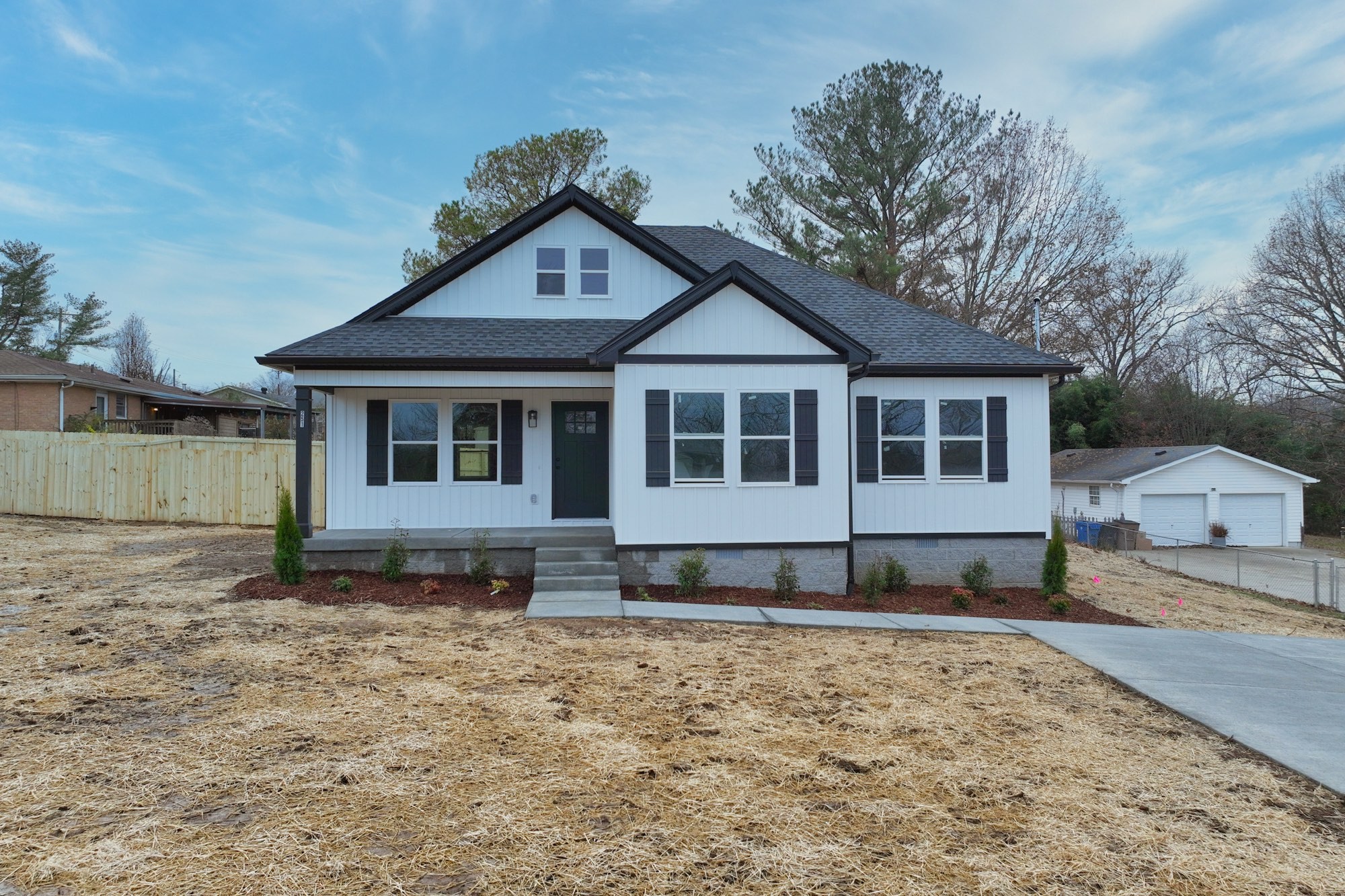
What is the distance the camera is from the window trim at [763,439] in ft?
31.1

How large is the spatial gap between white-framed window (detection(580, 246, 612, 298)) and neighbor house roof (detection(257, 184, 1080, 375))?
459mm

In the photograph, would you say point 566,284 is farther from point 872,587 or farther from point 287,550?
point 872,587

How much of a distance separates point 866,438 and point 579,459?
458 cm

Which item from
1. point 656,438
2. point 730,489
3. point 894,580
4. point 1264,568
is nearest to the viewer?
point 656,438

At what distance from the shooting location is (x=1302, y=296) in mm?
26344

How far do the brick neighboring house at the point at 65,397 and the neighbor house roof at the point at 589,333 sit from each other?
17210 millimetres

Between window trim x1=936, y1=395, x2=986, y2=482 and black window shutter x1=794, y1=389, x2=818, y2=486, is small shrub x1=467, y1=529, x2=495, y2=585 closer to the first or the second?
black window shutter x1=794, y1=389, x2=818, y2=486

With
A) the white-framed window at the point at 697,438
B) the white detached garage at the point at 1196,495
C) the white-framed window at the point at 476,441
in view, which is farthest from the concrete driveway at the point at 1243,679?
the white detached garage at the point at 1196,495

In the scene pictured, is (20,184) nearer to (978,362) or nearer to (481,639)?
(481,639)

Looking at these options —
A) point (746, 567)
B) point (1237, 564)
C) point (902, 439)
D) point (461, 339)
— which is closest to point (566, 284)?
point (461, 339)

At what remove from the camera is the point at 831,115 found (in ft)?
74.3

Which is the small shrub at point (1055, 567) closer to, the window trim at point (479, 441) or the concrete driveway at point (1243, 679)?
the concrete driveway at point (1243, 679)

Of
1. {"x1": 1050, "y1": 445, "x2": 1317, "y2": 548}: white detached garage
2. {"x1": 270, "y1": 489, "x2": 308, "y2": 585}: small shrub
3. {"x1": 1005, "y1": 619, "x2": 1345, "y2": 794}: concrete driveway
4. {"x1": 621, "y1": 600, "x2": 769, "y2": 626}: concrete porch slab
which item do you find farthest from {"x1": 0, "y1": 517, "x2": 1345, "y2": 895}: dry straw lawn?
{"x1": 1050, "y1": 445, "x2": 1317, "y2": 548}: white detached garage

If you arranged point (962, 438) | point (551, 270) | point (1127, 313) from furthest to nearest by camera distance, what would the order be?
point (1127, 313) → point (551, 270) → point (962, 438)
